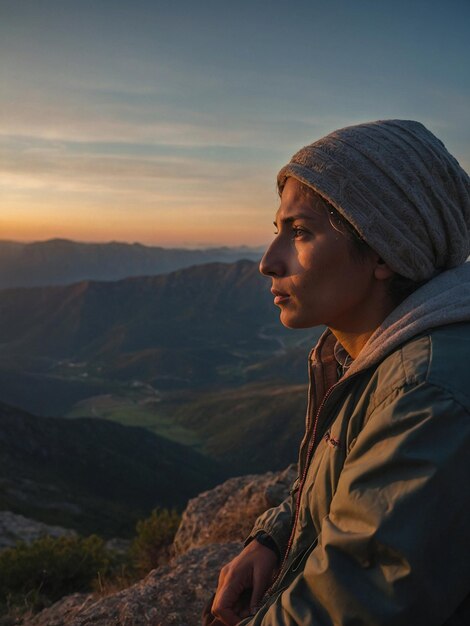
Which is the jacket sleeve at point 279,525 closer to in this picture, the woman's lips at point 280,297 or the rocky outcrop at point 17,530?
the woman's lips at point 280,297

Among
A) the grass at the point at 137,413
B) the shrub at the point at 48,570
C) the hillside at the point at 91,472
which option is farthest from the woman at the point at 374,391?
the grass at the point at 137,413

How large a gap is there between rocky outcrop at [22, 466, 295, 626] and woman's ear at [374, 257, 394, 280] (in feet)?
13.1

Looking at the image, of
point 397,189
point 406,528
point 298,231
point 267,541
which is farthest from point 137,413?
point 406,528

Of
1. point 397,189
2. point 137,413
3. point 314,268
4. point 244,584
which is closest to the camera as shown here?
point 397,189

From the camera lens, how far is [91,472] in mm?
91625

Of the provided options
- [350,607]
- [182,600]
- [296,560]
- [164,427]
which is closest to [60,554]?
[182,600]

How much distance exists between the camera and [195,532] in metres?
11.0

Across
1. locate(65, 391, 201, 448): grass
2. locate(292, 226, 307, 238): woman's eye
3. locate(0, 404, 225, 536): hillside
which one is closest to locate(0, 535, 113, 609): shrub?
locate(292, 226, 307, 238): woman's eye

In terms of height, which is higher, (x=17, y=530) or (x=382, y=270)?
(x=382, y=270)

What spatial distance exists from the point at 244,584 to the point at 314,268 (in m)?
1.74

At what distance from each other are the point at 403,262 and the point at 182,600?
4.94 m

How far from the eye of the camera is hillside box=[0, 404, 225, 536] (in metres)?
58.2

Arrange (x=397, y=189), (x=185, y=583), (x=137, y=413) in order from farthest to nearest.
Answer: (x=137, y=413), (x=185, y=583), (x=397, y=189)

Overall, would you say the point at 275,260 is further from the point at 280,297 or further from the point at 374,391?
the point at 374,391
